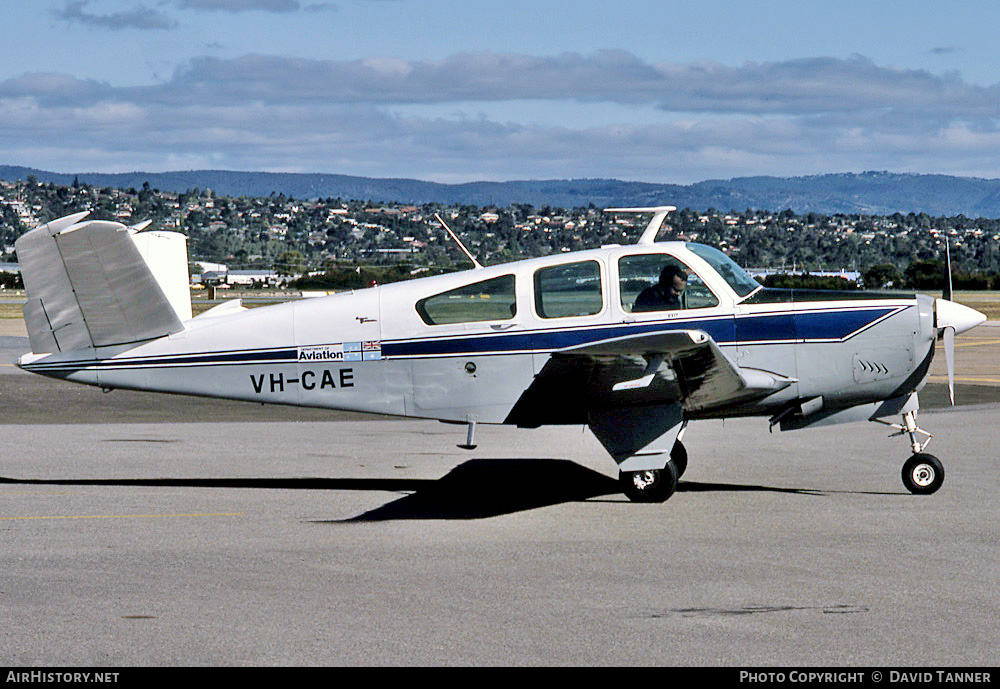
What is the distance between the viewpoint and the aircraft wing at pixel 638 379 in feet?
29.6

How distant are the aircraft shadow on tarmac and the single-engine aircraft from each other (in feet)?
2.07

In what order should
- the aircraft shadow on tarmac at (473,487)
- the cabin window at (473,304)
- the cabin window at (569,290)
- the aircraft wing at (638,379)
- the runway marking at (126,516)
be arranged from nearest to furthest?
1. the aircraft wing at (638,379)
2. the runway marking at (126,516)
3. the aircraft shadow on tarmac at (473,487)
4. the cabin window at (569,290)
5. the cabin window at (473,304)

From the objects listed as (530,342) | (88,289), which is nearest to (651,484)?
(530,342)

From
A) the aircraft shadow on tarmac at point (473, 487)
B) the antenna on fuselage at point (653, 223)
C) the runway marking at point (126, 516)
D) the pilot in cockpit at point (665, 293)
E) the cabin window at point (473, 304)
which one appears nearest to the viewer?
the runway marking at point (126, 516)

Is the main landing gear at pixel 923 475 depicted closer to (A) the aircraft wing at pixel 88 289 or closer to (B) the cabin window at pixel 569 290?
(B) the cabin window at pixel 569 290

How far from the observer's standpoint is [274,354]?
10.8 meters

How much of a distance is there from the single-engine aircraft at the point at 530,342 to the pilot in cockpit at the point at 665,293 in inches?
0.7

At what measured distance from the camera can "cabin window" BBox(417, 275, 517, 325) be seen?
1041cm

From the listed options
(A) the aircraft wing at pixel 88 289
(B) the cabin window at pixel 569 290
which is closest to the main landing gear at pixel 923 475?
(B) the cabin window at pixel 569 290

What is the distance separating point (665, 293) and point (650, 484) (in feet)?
5.39

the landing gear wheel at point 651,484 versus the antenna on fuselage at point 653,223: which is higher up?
the antenna on fuselage at point 653,223

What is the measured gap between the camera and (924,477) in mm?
10344

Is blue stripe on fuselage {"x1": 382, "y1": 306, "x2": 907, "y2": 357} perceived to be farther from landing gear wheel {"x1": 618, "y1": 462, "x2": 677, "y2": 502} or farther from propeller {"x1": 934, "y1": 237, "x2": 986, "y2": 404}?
landing gear wheel {"x1": 618, "y1": 462, "x2": 677, "y2": 502}
